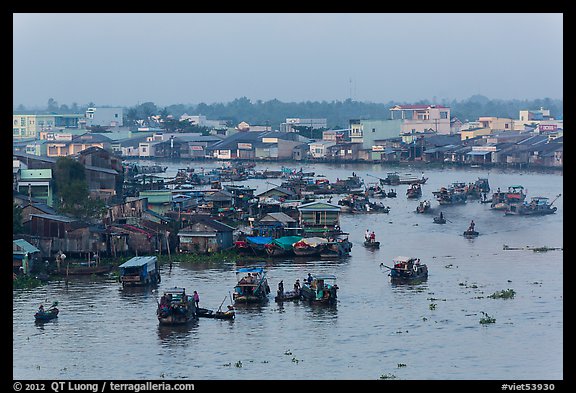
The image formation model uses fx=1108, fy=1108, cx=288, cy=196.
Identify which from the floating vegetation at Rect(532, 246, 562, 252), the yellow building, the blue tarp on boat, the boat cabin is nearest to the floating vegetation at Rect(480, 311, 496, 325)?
the boat cabin

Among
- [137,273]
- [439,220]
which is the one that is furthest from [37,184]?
[439,220]

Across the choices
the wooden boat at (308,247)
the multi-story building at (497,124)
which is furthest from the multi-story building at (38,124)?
the wooden boat at (308,247)

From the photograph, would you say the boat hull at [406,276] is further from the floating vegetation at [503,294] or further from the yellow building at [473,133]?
the yellow building at [473,133]

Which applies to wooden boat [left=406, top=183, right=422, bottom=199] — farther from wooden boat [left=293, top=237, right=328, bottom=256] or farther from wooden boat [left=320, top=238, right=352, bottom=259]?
wooden boat [left=293, top=237, right=328, bottom=256]

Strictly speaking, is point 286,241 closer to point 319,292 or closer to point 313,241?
point 313,241
